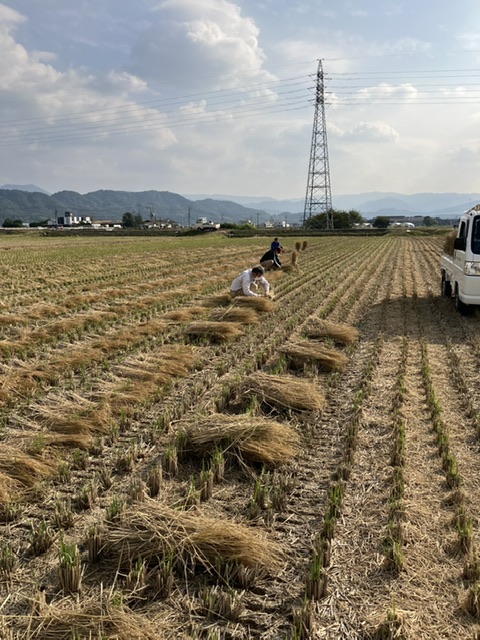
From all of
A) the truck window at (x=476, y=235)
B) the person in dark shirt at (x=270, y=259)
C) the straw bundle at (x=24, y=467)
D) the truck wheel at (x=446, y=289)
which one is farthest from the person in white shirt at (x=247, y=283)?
the straw bundle at (x=24, y=467)

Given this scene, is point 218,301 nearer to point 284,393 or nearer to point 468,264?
point 468,264

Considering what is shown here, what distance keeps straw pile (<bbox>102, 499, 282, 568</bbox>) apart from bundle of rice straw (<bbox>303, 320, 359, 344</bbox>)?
5.32 meters

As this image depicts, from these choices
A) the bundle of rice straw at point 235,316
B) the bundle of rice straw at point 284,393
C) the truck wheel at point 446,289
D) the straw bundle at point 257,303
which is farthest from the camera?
the truck wheel at point 446,289

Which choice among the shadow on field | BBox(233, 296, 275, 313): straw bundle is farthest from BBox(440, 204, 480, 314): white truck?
BBox(233, 296, 275, 313): straw bundle

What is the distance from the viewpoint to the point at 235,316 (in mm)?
9562

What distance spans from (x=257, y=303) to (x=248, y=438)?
638cm

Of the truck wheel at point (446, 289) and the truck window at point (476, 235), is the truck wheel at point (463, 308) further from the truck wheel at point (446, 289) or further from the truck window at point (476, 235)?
the truck wheel at point (446, 289)

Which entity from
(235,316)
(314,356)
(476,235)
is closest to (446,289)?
(476,235)

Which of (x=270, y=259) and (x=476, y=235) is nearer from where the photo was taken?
(x=476, y=235)

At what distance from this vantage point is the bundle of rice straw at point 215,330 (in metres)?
8.29

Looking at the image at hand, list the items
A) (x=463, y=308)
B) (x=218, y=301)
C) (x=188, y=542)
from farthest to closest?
(x=218, y=301) < (x=463, y=308) < (x=188, y=542)

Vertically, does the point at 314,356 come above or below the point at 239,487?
above

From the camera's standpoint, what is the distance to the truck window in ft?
30.6

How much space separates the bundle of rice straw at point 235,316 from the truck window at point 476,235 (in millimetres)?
4250
